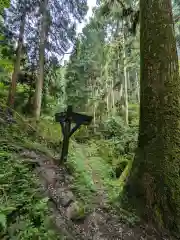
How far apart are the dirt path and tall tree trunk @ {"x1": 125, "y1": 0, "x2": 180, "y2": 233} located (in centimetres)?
48

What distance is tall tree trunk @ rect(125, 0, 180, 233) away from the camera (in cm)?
408

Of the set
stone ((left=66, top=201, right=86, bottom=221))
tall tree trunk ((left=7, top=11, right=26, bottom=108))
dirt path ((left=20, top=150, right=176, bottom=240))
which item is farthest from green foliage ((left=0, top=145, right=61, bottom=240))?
tall tree trunk ((left=7, top=11, right=26, bottom=108))

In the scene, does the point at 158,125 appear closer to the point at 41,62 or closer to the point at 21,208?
the point at 21,208

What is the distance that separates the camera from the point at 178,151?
4242 mm

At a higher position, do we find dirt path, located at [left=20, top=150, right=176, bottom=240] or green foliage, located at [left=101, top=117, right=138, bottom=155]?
green foliage, located at [left=101, top=117, right=138, bottom=155]

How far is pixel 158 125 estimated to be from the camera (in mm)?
4320

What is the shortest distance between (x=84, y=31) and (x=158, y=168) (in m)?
23.3

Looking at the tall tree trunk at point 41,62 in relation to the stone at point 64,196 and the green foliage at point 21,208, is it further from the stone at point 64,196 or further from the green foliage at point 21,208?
the green foliage at point 21,208

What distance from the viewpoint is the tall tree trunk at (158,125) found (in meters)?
4.08

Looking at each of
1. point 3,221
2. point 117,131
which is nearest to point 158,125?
point 3,221

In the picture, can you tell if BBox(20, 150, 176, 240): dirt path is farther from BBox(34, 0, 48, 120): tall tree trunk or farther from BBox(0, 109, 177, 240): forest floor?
BBox(34, 0, 48, 120): tall tree trunk

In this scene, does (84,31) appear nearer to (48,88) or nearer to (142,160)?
(48,88)

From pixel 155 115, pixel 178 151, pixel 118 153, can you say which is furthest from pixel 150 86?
pixel 118 153

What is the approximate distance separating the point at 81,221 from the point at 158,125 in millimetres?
2476
